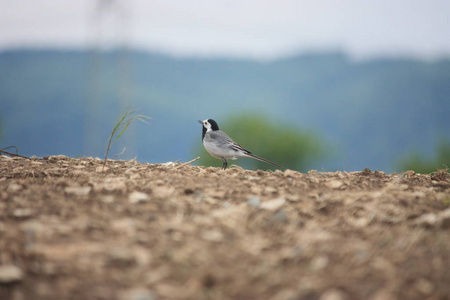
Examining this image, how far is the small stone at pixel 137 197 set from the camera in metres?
4.00

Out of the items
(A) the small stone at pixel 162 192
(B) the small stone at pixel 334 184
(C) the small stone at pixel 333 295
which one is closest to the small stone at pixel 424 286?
(C) the small stone at pixel 333 295

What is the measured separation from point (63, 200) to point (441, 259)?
3.03 meters

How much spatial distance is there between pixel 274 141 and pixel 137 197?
3574cm

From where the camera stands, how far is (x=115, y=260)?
2.94 m

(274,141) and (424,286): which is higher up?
(424,286)

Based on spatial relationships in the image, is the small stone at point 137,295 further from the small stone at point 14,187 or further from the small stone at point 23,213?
the small stone at point 14,187

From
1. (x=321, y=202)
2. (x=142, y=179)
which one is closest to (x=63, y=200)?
(x=142, y=179)

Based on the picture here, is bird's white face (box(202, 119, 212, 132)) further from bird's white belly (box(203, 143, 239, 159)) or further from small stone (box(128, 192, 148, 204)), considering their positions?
small stone (box(128, 192, 148, 204))

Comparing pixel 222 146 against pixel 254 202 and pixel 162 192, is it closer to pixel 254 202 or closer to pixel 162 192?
pixel 162 192

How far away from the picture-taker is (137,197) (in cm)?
409

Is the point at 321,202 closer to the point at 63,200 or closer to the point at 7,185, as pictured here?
the point at 63,200

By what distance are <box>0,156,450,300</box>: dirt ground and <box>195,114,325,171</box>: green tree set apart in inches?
1247

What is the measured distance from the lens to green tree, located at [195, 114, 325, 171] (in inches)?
1489

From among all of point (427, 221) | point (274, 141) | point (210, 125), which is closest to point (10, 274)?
point (427, 221)
